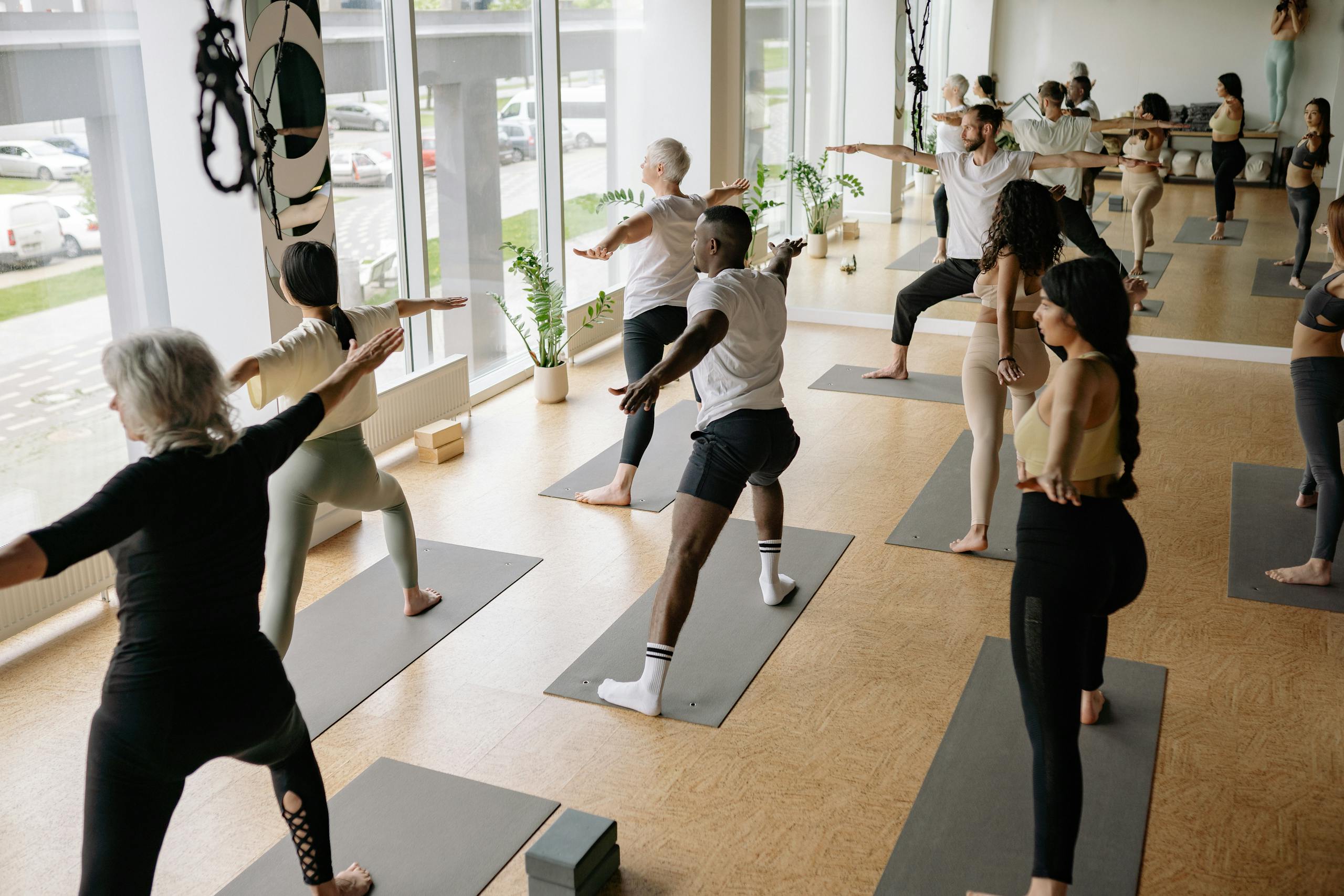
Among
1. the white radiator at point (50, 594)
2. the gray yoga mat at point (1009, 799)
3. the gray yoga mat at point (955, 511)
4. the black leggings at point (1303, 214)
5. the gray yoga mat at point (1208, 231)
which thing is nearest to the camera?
the gray yoga mat at point (1009, 799)

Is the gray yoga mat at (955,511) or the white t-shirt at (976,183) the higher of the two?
the white t-shirt at (976,183)

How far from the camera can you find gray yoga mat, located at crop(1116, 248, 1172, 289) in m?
7.98

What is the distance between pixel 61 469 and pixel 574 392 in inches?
120

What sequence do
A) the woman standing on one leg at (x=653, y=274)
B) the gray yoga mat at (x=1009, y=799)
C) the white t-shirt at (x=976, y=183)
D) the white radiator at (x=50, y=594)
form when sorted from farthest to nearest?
1. the white t-shirt at (x=976, y=183)
2. the woman standing on one leg at (x=653, y=274)
3. the white radiator at (x=50, y=594)
4. the gray yoga mat at (x=1009, y=799)

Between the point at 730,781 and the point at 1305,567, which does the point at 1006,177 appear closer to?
the point at 1305,567

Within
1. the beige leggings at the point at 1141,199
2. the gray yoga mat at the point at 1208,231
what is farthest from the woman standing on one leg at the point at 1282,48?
the gray yoga mat at the point at 1208,231

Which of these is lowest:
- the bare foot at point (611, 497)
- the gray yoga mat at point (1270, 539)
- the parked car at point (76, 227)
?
the gray yoga mat at point (1270, 539)

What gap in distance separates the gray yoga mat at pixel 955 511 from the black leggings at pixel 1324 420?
40.5 inches

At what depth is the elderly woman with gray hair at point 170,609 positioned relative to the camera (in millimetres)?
1952

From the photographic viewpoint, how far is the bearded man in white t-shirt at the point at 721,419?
10.7ft

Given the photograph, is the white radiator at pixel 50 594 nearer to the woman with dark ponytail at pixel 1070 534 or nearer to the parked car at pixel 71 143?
the parked car at pixel 71 143

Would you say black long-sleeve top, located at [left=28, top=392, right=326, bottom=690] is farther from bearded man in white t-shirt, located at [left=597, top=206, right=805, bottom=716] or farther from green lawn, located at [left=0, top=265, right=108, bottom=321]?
green lawn, located at [left=0, top=265, right=108, bottom=321]

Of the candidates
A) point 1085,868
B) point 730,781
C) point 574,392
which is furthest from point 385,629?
point 574,392

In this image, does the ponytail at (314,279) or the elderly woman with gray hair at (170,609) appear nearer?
the elderly woman with gray hair at (170,609)
